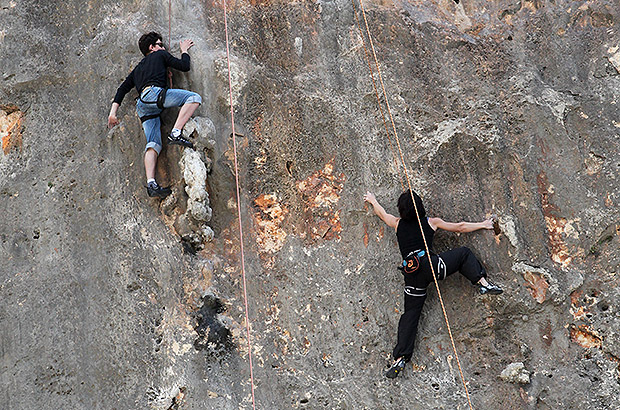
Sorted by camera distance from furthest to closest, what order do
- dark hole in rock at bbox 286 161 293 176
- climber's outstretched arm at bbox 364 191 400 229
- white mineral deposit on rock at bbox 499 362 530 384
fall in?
dark hole in rock at bbox 286 161 293 176 → climber's outstretched arm at bbox 364 191 400 229 → white mineral deposit on rock at bbox 499 362 530 384

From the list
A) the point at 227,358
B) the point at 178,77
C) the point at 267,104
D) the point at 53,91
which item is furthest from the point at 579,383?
the point at 53,91

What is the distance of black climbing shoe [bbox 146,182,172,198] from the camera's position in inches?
249

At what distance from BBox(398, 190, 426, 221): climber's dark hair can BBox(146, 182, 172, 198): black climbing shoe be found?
2.12 m

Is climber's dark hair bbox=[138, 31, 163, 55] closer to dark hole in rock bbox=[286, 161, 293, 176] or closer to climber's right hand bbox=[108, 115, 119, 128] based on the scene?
Answer: climber's right hand bbox=[108, 115, 119, 128]

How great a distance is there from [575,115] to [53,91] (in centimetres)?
516

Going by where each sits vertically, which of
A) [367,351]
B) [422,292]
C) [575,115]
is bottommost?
[367,351]

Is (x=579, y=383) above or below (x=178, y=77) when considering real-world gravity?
below

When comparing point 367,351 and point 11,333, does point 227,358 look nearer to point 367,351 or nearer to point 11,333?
point 367,351

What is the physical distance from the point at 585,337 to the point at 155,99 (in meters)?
4.33

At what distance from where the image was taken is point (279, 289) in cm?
646

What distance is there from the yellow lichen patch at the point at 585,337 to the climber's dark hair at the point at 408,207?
164cm

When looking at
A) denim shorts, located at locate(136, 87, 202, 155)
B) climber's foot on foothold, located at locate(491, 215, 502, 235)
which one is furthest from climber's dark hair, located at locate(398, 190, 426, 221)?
denim shorts, located at locate(136, 87, 202, 155)

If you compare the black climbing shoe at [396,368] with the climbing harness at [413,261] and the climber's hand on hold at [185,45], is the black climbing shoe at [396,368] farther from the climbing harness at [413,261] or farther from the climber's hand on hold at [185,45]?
the climber's hand on hold at [185,45]

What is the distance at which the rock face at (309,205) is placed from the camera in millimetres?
6102
